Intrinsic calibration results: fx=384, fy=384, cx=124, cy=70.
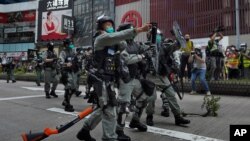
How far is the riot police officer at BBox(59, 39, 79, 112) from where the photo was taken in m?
9.48

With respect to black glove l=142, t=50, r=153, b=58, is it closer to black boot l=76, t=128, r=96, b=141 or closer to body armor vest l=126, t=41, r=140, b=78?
body armor vest l=126, t=41, r=140, b=78

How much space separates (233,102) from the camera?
1022cm

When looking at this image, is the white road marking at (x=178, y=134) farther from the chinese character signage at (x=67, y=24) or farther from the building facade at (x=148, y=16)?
the chinese character signage at (x=67, y=24)

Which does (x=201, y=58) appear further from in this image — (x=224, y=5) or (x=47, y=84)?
(x=224, y=5)

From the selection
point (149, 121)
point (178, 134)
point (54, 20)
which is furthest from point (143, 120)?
point (54, 20)

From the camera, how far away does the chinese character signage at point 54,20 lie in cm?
5281

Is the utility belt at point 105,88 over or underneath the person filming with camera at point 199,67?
underneath

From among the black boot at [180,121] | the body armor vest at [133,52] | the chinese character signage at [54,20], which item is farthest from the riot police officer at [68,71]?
the chinese character signage at [54,20]

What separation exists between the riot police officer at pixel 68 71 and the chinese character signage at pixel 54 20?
138ft

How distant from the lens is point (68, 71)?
977 cm

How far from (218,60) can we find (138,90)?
7143mm

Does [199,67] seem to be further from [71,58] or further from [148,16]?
[148,16]

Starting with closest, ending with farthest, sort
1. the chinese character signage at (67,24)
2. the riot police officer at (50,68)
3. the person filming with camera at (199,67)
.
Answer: the person filming with camera at (199,67) < the riot police officer at (50,68) < the chinese character signage at (67,24)

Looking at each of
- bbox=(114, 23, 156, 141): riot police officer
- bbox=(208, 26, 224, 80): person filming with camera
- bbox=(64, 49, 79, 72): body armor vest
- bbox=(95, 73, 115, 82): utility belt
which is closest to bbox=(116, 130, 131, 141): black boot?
bbox=(114, 23, 156, 141): riot police officer
